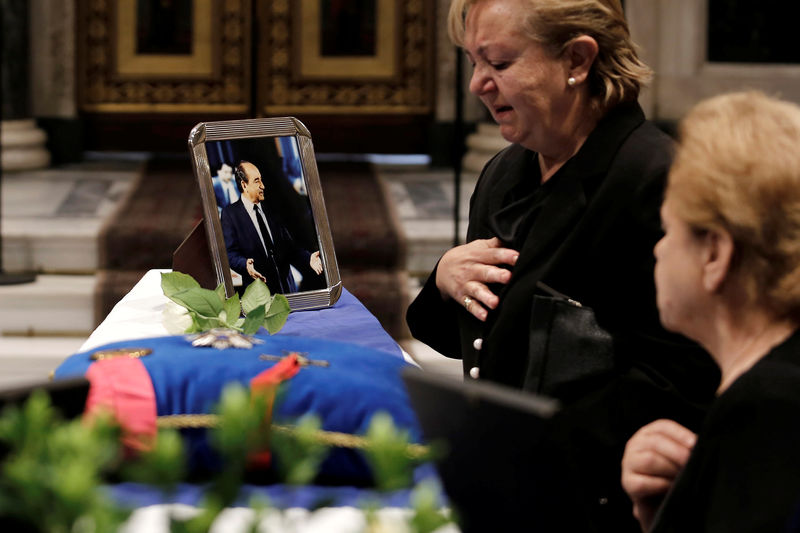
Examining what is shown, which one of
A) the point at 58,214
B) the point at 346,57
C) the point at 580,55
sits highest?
the point at 580,55

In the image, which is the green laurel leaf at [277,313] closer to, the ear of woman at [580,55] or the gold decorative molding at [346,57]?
the ear of woman at [580,55]

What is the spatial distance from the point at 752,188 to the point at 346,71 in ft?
22.2

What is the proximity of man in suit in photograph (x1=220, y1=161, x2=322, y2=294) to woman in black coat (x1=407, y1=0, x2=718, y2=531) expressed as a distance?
1.38 feet

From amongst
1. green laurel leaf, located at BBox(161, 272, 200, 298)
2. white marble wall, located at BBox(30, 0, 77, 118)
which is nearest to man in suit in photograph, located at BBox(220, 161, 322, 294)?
green laurel leaf, located at BBox(161, 272, 200, 298)

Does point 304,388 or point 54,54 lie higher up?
point 54,54

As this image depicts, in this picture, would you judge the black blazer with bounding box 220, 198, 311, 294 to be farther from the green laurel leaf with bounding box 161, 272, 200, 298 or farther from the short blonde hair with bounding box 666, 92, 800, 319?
the short blonde hair with bounding box 666, 92, 800, 319

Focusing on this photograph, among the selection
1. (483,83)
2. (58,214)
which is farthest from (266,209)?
(58,214)

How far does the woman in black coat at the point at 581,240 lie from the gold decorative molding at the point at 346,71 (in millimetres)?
5995

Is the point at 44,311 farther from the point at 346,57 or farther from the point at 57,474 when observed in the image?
the point at 57,474

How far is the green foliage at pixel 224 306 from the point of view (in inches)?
65.0

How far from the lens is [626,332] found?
4.64 feet

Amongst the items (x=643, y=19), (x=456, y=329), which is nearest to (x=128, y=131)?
(x=643, y=19)

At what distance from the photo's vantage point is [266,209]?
6.35 ft

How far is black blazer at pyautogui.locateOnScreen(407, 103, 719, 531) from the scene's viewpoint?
53.7 inches
